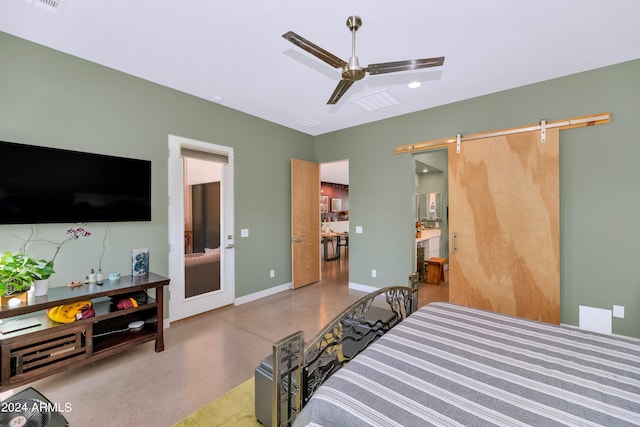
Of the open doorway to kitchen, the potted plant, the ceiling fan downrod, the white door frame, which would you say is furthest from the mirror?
the potted plant

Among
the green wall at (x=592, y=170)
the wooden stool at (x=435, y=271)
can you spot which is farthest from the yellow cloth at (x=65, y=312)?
the wooden stool at (x=435, y=271)

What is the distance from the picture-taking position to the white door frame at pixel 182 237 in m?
3.28

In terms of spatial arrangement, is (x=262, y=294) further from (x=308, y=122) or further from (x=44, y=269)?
(x=308, y=122)

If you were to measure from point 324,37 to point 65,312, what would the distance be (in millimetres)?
3170

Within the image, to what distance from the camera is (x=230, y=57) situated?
2.61 m

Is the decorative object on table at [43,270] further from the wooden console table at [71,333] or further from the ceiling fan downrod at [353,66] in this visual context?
the ceiling fan downrod at [353,66]

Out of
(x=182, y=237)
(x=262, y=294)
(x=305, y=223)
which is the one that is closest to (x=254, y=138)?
(x=305, y=223)

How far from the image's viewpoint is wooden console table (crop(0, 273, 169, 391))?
1.92m

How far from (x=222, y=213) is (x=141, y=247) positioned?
1.12m

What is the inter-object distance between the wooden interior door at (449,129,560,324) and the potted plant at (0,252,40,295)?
446 cm

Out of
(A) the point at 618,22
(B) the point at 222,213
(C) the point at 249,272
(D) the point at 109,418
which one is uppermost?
(A) the point at 618,22

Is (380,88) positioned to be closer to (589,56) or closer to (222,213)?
(589,56)

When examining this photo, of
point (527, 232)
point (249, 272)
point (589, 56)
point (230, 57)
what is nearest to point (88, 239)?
point (249, 272)

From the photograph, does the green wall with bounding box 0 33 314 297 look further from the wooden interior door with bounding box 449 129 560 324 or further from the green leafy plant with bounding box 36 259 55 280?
the wooden interior door with bounding box 449 129 560 324
